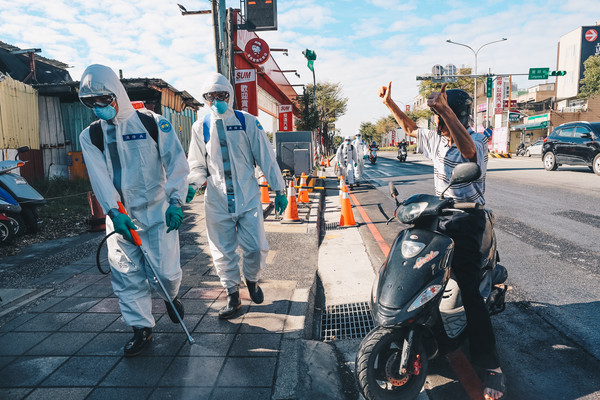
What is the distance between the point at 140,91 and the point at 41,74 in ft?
25.7

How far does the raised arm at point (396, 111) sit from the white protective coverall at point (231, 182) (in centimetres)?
110

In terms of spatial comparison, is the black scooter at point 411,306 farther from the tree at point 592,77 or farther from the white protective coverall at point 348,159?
the tree at point 592,77

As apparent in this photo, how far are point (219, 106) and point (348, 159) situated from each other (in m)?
11.2

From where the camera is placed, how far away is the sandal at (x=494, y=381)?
7.42 ft

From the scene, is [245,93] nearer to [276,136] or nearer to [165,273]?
[276,136]

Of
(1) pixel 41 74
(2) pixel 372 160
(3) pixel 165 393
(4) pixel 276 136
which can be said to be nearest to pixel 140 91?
(4) pixel 276 136

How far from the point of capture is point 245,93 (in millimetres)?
9359

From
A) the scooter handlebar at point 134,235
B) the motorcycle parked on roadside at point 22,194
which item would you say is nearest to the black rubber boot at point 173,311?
the scooter handlebar at point 134,235

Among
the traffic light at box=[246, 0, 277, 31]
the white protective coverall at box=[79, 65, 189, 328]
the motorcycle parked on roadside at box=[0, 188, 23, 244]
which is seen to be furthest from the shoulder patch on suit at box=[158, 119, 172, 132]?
the traffic light at box=[246, 0, 277, 31]

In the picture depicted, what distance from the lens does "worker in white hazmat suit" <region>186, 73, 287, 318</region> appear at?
3.39 meters

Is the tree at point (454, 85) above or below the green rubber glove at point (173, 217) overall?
above

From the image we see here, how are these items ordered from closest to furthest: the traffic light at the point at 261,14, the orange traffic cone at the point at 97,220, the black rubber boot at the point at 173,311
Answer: the black rubber boot at the point at 173,311 < the orange traffic cone at the point at 97,220 < the traffic light at the point at 261,14

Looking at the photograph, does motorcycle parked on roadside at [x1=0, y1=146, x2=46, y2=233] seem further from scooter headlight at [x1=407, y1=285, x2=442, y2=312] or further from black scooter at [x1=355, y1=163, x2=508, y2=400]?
scooter headlight at [x1=407, y1=285, x2=442, y2=312]

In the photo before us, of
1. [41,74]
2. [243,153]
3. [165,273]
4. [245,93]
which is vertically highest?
[41,74]
